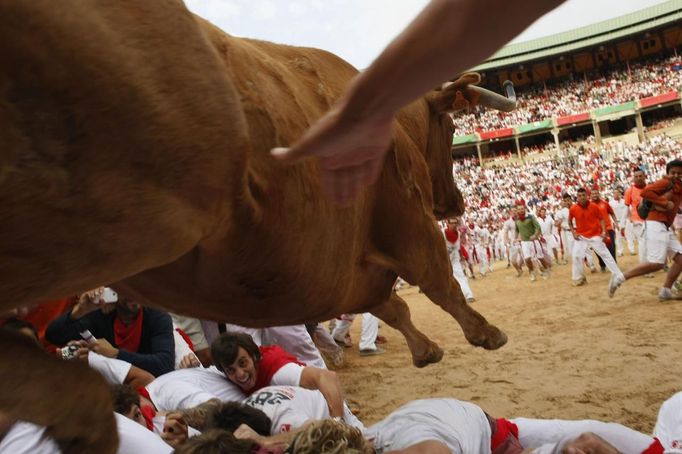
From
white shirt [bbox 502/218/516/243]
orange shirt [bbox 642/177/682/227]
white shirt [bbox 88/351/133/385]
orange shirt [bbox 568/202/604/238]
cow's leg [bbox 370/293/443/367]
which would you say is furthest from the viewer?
white shirt [bbox 502/218/516/243]

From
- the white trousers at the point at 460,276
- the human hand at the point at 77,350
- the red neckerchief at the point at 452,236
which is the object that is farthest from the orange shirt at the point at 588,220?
the human hand at the point at 77,350

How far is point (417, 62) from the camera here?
980mm

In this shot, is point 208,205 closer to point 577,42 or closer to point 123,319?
point 123,319

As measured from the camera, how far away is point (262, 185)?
193 centimetres

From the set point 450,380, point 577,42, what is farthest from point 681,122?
point 450,380

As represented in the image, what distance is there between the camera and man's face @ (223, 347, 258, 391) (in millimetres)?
4254

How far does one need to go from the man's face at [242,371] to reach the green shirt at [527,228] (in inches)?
468

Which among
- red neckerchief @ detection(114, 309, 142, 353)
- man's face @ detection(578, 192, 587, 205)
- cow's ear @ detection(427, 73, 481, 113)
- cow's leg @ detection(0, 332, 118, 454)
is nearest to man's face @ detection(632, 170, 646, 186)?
man's face @ detection(578, 192, 587, 205)

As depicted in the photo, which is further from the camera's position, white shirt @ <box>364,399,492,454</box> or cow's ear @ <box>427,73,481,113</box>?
cow's ear @ <box>427,73,481,113</box>

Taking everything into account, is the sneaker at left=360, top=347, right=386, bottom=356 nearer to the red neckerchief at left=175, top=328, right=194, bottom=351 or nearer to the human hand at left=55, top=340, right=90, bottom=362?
the red neckerchief at left=175, top=328, right=194, bottom=351

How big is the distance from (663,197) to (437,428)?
7.21 m

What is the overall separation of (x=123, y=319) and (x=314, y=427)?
100 inches

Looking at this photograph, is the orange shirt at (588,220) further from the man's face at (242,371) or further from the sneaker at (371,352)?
the man's face at (242,371)

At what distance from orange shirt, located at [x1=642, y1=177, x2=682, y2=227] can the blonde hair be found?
7.62 meters
